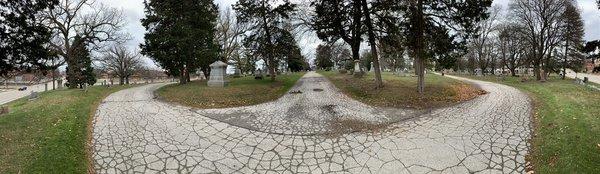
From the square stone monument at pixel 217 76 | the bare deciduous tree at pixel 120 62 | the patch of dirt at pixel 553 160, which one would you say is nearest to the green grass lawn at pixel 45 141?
the square stone monument at pixel 217 76

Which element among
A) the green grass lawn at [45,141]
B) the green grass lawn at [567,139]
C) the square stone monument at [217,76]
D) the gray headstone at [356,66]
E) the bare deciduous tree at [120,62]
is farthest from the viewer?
the bare deciduous tree at [120,62]

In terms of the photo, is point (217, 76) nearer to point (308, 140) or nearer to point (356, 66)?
point (356, 66)

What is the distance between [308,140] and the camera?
8.92m

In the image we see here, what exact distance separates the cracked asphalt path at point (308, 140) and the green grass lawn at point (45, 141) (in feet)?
1.39

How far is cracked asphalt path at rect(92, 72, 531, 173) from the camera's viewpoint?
24.0 ft

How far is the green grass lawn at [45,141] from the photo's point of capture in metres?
6.91

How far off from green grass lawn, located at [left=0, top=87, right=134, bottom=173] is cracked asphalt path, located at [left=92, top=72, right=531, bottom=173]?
425 mm

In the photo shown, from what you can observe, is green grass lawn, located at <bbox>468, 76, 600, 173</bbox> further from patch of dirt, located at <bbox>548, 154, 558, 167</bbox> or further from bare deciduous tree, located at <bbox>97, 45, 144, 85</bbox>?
bare deciduous tree, located at <bbox>97, 45, 144, 85</bbox>

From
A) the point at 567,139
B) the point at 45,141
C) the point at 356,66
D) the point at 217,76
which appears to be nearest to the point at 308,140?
the point at 567,139

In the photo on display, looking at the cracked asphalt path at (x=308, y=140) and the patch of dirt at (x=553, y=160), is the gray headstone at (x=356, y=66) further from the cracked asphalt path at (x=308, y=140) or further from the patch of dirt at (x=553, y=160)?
the patch of dirt at (x=553, y=160)

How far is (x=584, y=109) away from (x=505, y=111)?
232 cm

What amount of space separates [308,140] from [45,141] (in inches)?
266

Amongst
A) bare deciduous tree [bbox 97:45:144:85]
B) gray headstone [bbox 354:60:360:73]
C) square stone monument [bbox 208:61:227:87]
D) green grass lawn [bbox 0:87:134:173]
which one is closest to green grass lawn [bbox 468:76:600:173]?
green grass lawn [bbox 0:87:134:173]

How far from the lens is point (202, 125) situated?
34.1 ft
